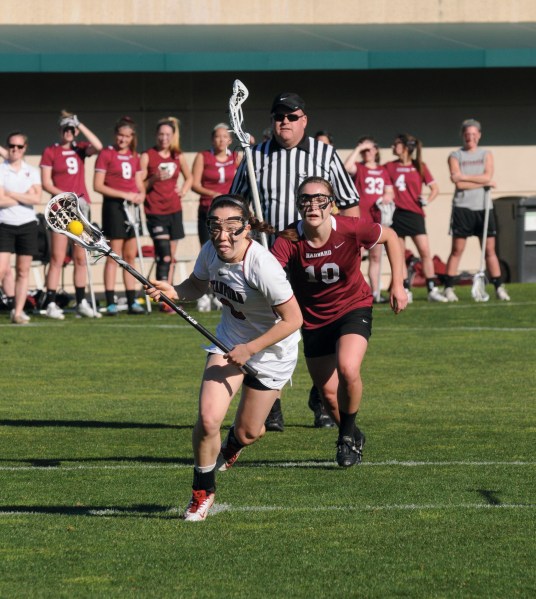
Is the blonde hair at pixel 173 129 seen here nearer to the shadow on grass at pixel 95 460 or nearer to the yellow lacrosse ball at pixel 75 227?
the shadow on grass at pixel 95 460

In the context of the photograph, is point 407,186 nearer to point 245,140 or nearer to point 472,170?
point 472,170

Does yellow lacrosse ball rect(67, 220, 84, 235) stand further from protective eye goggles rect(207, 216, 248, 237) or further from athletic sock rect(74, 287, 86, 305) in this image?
athletic sock rect(74, 287, 86, 305)

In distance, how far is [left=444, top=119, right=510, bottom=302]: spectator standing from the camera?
1978 cm

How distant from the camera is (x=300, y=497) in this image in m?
7.76

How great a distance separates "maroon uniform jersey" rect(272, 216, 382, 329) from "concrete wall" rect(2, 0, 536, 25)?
54.8 feet

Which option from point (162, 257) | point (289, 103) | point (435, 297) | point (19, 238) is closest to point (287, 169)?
point (289, 103)

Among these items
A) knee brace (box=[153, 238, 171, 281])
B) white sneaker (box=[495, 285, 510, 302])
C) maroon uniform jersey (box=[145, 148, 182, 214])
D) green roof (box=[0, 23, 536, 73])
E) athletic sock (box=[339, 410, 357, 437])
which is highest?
green roof (box=[0, 23, 536, 73])

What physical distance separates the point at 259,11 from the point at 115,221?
8.77 m

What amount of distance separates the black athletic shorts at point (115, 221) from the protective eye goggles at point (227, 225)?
36.0 ft

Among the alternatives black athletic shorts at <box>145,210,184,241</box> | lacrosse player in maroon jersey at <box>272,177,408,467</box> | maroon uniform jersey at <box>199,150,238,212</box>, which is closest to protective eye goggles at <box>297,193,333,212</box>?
lacrosse player in maroon jersey at <box>272,177,408,467</box>

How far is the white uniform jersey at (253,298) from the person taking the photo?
746 centimetres

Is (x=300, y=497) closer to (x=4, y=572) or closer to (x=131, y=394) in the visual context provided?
(x=4, y=572)

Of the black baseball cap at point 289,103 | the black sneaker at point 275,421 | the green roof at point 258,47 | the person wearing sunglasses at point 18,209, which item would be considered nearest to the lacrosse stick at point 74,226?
the black baseball cap at point 289,103

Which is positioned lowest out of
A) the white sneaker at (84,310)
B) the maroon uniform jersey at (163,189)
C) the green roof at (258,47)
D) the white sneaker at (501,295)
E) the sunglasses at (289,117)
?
the white sneaker at (84,310)
